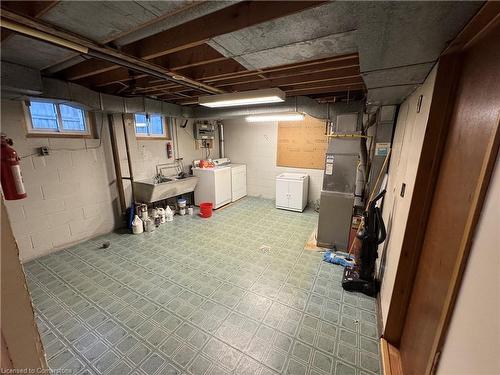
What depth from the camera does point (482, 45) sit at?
992 mm

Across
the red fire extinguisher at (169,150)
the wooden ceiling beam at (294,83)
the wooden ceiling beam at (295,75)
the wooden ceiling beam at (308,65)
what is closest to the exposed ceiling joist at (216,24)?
the wooden ceiling beam at (308,65)

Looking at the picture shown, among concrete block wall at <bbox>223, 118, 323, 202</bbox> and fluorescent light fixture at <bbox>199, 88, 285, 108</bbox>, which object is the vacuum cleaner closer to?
fluorescent light fixture at <bbox>199, 88, 285, 108</bbox>

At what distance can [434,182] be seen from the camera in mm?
1388

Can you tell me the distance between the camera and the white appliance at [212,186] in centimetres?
494

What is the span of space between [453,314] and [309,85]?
113 inches

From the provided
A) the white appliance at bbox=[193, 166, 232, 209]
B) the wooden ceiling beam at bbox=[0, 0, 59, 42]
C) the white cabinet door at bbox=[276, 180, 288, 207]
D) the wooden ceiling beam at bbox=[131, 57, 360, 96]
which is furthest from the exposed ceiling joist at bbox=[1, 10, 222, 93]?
the white cabinet door at bbox=[276, 180, 288, 207]

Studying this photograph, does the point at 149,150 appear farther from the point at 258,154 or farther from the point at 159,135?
the point at 258,154

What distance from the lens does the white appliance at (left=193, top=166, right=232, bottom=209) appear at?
494cm

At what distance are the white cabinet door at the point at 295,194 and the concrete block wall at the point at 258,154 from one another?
0.64 meters

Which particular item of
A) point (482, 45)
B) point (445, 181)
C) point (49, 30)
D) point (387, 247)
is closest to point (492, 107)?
point (482, 45)

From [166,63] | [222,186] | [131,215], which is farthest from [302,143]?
[131,215]

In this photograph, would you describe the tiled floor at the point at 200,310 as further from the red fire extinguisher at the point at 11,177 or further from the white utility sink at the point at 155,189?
the red fire extinguisher at the point at 11,177

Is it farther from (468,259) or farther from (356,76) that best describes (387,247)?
(356,76)

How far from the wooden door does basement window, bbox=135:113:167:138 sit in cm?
453
